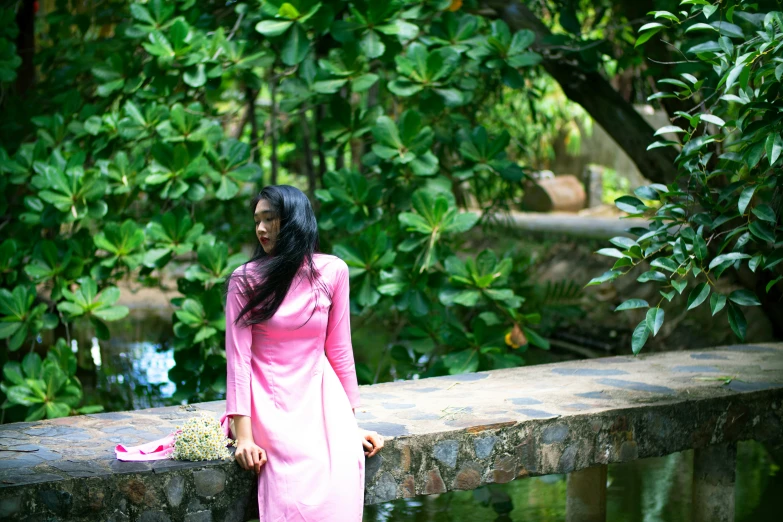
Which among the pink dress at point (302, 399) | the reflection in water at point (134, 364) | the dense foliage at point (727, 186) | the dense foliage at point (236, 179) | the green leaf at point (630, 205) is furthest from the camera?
the reflection in water at point (134, 364)

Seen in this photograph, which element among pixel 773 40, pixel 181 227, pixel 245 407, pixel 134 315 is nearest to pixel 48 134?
pixel 181 227

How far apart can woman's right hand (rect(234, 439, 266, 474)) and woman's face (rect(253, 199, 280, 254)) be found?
57 cm

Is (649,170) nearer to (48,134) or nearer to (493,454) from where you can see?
(493,454)

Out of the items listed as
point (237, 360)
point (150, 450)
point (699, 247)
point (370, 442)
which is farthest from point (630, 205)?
point (150, 450)

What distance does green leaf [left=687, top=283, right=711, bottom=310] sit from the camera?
2988mm

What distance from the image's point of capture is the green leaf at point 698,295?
2.99 m

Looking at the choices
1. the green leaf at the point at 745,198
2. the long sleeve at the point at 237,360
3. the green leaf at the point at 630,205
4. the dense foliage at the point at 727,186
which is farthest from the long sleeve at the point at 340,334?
the green leaf at the point at 745,198

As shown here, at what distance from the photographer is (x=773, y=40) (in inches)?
108

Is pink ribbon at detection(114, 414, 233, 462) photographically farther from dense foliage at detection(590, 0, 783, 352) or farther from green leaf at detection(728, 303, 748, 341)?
green leaf at detection(728, 303, 748, 341)

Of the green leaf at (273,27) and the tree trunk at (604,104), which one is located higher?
the green leaf at (273,27)

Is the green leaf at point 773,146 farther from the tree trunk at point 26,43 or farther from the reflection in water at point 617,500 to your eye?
the tree trunk at point 26,43

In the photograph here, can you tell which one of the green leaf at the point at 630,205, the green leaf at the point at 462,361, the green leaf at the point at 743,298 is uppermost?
the green leaf at the point at 630,205

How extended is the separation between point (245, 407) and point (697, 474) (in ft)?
6.84

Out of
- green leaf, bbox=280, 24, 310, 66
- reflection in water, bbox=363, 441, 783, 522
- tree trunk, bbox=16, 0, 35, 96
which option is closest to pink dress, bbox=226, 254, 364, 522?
green leaf, bbox=280, 24, 310, 66
